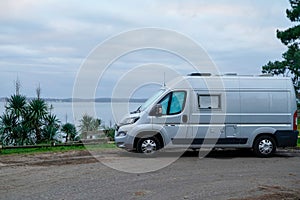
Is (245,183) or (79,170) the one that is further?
(79,170)

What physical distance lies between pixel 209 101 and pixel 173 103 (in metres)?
1.04

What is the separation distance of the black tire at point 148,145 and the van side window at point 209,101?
1.63 metres

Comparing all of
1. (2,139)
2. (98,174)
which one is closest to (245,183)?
(98,174)

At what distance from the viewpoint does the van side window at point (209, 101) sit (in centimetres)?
1162

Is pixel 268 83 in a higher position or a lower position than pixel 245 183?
higher

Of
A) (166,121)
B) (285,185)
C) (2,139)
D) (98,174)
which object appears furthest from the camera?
(2,139)

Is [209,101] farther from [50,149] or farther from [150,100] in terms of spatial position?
[50,149]

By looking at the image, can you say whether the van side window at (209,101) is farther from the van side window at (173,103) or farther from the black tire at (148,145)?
the black tire at (148,145)

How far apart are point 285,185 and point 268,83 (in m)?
4.46

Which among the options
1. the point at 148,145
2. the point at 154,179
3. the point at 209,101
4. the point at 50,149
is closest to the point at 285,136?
the point at 209,101

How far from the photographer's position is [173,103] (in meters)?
11.7

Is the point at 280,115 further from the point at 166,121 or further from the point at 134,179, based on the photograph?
the point at 134,179

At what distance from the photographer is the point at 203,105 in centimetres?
1162

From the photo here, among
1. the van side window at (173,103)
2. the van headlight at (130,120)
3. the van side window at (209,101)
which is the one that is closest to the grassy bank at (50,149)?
the van headlight at (130,120)
